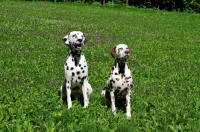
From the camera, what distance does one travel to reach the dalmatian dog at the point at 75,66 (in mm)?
7531

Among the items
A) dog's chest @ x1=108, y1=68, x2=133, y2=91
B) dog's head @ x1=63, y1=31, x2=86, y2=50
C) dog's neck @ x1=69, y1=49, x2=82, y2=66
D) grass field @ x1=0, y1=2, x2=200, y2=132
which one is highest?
dog's head @ x1=63, y1=31, x2=86, y2=50

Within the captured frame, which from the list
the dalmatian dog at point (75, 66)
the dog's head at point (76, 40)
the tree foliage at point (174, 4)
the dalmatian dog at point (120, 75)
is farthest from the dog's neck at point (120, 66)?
the tree foliage at point (174, 4)

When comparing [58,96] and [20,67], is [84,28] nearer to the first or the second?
[20,67]

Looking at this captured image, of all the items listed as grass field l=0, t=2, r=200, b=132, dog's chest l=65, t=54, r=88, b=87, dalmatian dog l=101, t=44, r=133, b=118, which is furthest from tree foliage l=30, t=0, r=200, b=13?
dalmatian dog l=101, t=44, r=133, b=118

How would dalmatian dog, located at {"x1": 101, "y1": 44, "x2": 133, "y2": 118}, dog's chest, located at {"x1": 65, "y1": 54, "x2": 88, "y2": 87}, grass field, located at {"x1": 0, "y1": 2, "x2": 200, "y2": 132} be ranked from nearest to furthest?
grass field, located at {"x1": 0, "y1": 2, "x2": 200, "y2": 132}
dalmatian dog, located at {"x1": 101, "y1": 44, "x2": 133, "y2": 118}
dog's chest, located at {"x1": 65, "y1": 54, "x2": 88, "y2": 87}

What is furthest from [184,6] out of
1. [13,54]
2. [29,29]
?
[13,54]

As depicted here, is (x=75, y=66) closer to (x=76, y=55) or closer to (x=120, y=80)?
(x=76, y=55)

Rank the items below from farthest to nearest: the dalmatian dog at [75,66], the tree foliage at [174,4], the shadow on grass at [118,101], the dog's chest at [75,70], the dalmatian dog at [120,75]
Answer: the tree foliage at [174,4] < the shadow on grass at [118,101] < the dog's chest at [75,70] < the dalmatian dog at [75,66] < the dalmatian dog at [120,75]

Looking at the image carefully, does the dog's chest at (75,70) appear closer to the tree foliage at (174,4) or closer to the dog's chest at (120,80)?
the dog's chest at (120,80)

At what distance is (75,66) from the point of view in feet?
25.5

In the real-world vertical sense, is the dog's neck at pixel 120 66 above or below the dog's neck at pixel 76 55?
below

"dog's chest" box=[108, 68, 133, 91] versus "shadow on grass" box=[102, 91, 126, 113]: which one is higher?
"dog's chest" box=[108, 68, 133, 91]

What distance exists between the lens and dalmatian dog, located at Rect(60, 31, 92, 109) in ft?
24.7

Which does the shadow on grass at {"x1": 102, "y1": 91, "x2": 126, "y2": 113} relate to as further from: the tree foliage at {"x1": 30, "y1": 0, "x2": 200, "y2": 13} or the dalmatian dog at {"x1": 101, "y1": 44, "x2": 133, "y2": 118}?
the tree foliage at {"x1": 30, "y1": 0, "x2": 200, "y2": 13}
